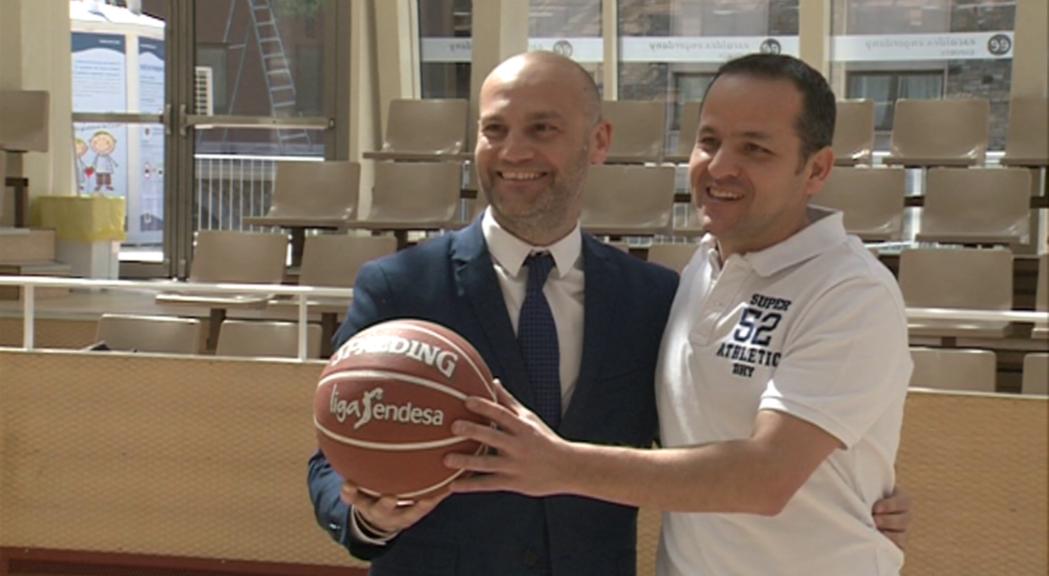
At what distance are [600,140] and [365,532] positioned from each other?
661mm

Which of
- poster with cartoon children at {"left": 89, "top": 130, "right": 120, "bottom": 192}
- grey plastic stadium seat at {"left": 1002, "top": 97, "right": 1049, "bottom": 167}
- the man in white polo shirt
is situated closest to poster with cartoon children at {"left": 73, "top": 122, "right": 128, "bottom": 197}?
poster with cartoon children at {"left": 89, "top": 130, "right": 120, "bottom": 192}

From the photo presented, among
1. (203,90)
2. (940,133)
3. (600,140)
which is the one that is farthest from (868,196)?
(600,140)

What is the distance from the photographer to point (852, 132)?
6914mm

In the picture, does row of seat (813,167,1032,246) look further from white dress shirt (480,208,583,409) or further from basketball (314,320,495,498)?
basketball (314,320,495,498)

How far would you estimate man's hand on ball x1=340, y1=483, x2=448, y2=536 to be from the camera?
1.53 m

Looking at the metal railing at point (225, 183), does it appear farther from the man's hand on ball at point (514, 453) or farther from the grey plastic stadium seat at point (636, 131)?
the man's hand on ball at point (514, 453)

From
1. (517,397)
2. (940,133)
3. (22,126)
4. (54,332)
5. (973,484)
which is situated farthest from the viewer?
(22,126)

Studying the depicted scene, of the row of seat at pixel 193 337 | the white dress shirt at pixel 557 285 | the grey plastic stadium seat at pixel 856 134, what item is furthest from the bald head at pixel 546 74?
the grey plastic stadium seat at pixel 856 134

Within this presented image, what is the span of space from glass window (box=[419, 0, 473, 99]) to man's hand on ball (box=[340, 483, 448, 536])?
6.98 m

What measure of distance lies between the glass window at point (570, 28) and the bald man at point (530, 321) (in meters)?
6.69

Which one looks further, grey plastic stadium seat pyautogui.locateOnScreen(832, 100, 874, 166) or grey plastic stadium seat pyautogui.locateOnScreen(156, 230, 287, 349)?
grey plastic stadium seat pyautogui.locateOnScreen(832, 100, 874, 166)

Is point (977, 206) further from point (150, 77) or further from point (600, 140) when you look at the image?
point (150, 77)

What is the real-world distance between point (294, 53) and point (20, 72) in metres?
1.66

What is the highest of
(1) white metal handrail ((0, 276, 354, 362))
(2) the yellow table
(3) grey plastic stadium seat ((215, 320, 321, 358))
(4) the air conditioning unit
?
(4) the air conditioning unit
